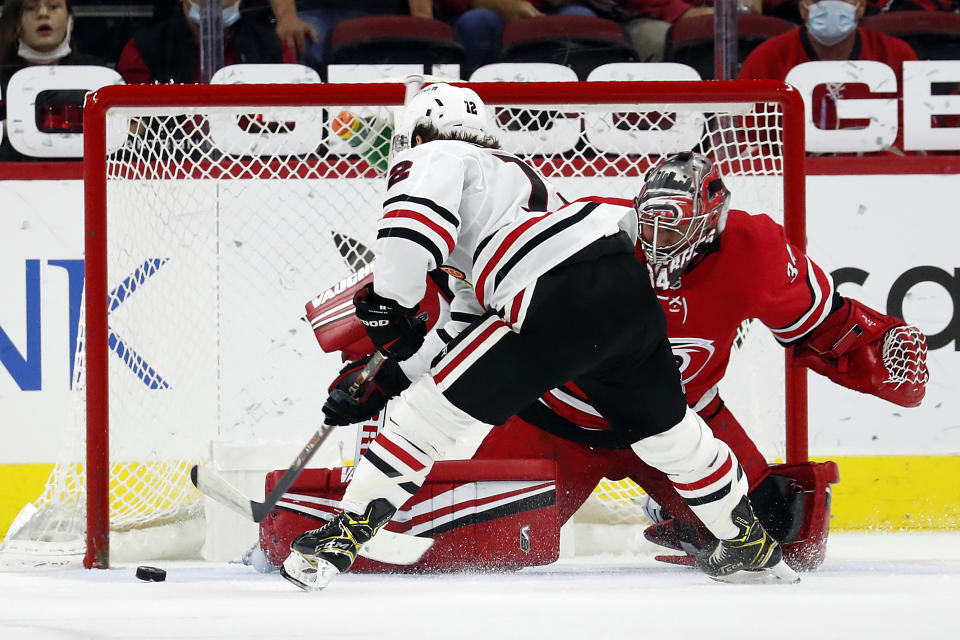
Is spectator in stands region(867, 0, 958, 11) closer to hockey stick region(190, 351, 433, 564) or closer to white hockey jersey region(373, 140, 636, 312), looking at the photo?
white hockey jersey region(373, 140, 636, 312)

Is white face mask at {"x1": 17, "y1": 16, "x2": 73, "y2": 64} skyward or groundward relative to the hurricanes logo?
skyward

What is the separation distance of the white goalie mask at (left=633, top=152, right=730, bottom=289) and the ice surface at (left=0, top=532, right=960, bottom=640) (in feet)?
1.90

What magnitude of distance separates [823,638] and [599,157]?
172 cm

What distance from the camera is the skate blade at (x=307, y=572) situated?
195 centimetres

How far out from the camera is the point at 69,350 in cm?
305

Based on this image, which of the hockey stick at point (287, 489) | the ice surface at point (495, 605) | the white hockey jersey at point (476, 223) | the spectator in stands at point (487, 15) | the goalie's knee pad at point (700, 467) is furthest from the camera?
the spectator in stands at point (487, 15)

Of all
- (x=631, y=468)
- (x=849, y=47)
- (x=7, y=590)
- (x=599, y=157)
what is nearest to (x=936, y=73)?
(x=849, y=47)

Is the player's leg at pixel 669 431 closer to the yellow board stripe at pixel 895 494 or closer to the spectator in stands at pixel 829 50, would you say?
the yellow board stripe at pixel 895 494

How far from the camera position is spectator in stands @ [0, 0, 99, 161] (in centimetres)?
315

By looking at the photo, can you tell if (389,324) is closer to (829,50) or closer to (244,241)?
(244,241)

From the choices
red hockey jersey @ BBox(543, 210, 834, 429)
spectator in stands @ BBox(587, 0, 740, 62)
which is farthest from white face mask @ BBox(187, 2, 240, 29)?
red hockey jersey @ BBox(543, 210, 834, 429)

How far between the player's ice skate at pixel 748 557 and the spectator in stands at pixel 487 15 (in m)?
1.61

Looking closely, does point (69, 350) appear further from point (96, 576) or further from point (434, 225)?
point (434, 225)

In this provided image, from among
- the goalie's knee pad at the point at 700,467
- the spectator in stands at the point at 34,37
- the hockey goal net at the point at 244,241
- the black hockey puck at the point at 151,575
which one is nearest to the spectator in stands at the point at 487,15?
the hockey goal net at the point at 244,241
